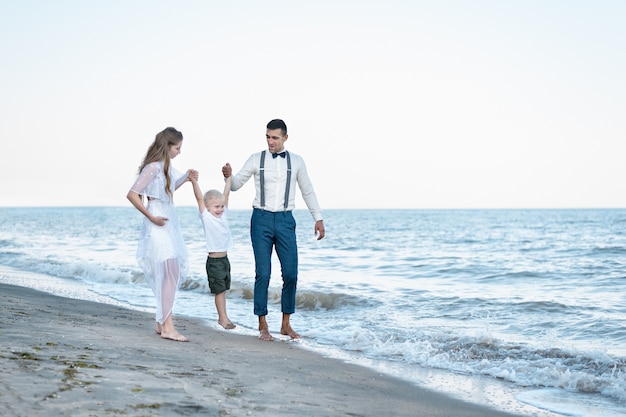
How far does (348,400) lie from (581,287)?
10177 mm

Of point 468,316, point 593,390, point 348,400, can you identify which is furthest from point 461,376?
point 468,316

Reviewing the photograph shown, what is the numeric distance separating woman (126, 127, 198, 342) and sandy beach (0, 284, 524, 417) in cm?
45

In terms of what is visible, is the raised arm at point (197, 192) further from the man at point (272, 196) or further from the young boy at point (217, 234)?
the man at point (272, 196)

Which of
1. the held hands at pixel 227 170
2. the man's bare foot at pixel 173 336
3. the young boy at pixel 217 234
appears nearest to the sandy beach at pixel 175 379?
the man's bare foot at pixel 173 336

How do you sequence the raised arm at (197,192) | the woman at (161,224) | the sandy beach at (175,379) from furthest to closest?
the raised arm at (197,192)
the woman at (161,224)
the sandy beach at (175,379)

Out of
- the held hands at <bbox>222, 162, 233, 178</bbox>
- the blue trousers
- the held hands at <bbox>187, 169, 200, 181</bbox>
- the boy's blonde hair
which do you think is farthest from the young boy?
the held hands at <bbox>187, 169, 200, 181</bbox>

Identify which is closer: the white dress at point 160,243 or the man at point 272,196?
the white dress at point 160,243

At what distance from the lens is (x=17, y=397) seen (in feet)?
10.4

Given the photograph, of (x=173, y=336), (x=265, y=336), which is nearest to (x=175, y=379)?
(x=173, y=336)

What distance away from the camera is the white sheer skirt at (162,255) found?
5703mm

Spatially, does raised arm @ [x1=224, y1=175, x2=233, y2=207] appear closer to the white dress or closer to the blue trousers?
the blue trousers

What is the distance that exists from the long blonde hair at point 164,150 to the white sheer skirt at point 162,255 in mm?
207

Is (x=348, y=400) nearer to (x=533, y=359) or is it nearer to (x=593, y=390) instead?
(x=593, y=390)

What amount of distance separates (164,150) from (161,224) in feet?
2.13
